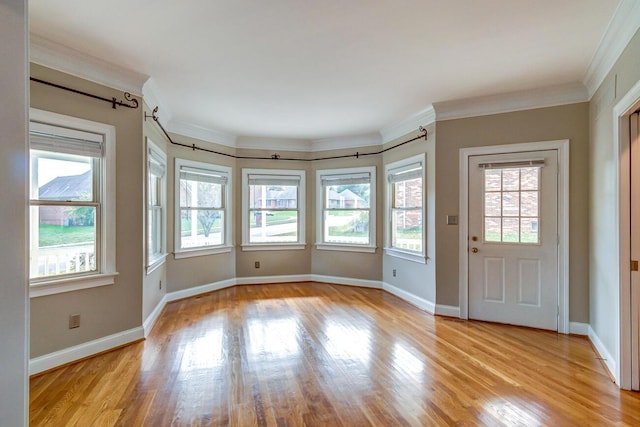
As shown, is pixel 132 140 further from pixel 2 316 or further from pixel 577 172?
pixel 577 172

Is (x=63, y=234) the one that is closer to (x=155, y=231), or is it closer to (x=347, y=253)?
(x=155, y=231)

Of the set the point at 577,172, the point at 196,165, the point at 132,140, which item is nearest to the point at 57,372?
the point at 132,140

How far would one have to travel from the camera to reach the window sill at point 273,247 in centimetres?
568

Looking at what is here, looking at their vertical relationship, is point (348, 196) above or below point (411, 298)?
above

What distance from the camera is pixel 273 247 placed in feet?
19.0

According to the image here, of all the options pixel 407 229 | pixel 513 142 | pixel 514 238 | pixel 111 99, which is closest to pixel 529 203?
pixel 514 238

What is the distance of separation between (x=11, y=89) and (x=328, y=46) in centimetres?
206

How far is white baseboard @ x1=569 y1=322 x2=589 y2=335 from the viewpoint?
3.36m

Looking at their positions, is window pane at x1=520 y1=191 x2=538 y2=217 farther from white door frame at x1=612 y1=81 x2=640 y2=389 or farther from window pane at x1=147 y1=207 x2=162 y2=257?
window pane at x1=147 y1=207 x2=162 y2=257

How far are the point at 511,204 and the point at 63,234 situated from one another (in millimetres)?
4406

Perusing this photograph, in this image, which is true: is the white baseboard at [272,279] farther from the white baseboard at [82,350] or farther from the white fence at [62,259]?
the white fence at [62,259]

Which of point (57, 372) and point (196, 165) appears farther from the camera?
point (196, 165)

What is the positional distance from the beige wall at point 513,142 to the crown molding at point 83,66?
3.35 meters

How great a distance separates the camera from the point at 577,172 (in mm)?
3373
